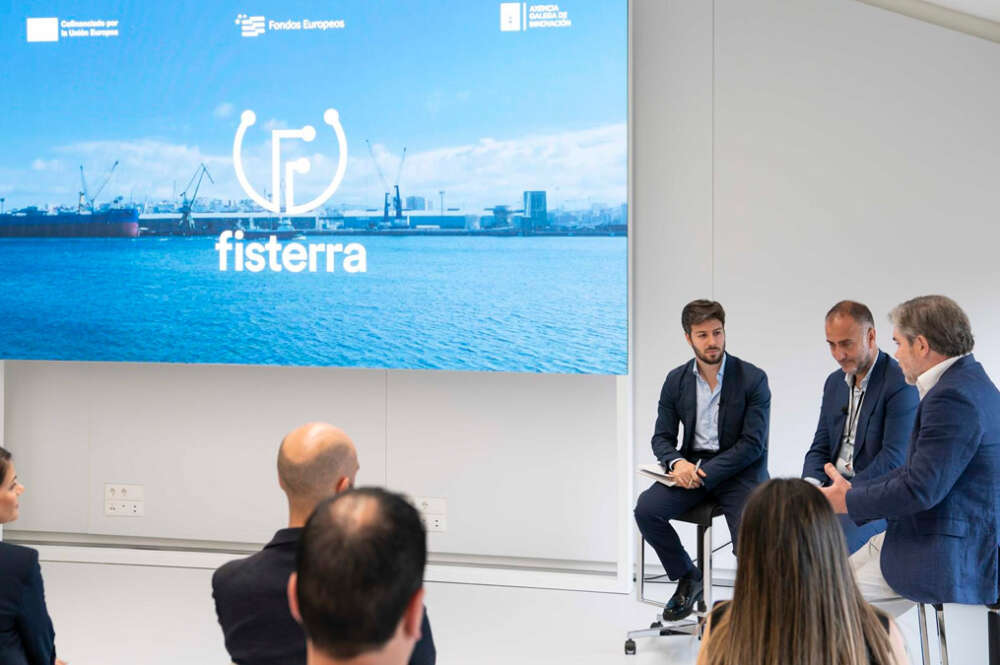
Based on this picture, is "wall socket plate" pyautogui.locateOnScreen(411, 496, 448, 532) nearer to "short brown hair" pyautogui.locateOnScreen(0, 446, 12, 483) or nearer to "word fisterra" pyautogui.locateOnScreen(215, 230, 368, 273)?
"word fisterra" pyautogui.locateOnScreen(215, 230, 368, 273)

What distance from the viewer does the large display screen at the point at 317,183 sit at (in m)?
4.78

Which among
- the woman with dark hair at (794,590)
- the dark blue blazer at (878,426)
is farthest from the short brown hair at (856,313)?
the woman with dark hair at (794,590)

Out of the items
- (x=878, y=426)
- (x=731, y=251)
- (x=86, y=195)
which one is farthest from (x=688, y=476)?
(x=86, y=195)

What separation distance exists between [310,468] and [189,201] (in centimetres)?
317

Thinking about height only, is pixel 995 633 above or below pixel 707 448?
below

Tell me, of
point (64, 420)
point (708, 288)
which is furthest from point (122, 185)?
point (708, 288)

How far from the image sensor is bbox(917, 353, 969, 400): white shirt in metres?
3.11

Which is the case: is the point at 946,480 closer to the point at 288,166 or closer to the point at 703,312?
the point at 703,312

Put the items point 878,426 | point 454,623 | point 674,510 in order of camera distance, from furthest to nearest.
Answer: point 454,623, point 674,510, point 878,426

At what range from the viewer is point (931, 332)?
10.3 feet

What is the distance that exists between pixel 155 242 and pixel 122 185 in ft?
1.15

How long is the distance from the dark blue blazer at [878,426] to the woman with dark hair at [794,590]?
195cm

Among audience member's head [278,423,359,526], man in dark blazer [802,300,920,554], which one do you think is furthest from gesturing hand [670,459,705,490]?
audience member's head [278,423,359,526]

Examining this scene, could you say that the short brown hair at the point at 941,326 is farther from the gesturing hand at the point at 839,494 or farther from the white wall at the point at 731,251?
the white wall at the point at 731,251
